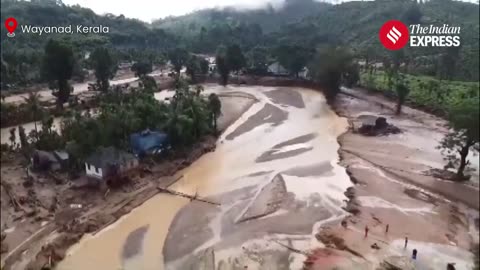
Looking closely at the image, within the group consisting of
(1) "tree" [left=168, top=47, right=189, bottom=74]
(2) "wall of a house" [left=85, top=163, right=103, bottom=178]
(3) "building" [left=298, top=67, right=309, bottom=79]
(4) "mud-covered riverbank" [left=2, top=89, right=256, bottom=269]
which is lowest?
(4) "mud-covered riverbank" [left=2, top=89, right=256, bottom=269]

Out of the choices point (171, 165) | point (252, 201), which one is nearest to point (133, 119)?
point (171, 165)

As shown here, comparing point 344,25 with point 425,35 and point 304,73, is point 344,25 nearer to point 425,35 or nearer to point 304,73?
point 304,73

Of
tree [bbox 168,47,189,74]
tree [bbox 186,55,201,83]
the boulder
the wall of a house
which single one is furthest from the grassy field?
tree [bbox 168,47,189,74]

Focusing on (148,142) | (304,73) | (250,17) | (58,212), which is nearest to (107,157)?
(58,212)

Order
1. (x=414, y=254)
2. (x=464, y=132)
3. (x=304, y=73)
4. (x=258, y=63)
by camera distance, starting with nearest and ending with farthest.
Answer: (x=464, y=132) → (x=414, y=254) → (x=304, y=73) → (x=258, y=63)

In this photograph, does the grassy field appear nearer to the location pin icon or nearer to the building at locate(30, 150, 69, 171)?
the location pin icon
